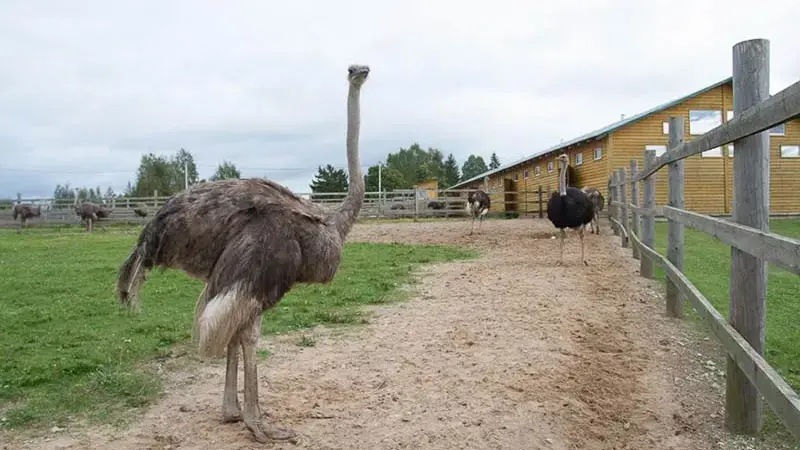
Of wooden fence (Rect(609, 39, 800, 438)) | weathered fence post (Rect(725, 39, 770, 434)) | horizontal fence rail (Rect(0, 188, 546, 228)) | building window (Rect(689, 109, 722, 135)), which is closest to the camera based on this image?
wooden fence (Rect(609, 39, 800, 438))

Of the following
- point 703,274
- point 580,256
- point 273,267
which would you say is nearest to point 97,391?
point 273,267

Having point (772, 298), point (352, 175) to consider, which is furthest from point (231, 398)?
point (772, 298)

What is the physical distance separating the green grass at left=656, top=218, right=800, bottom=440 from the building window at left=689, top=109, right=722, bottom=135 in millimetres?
12599

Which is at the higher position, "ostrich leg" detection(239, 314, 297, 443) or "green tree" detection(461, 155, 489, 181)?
"green tree" detection(461, 155, 489, 181)

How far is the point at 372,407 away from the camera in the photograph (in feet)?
12.7

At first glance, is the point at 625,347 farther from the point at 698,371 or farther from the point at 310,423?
the point at 310,423

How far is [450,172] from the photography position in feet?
310

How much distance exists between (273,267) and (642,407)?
2.16 meters

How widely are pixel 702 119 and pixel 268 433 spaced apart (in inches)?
931

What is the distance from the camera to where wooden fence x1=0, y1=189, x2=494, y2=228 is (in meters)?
26.4

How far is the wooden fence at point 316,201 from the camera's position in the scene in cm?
2636

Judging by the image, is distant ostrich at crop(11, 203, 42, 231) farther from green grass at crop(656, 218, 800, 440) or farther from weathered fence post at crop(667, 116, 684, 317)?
weathered fence post at crop(667, 116, 684, 317)

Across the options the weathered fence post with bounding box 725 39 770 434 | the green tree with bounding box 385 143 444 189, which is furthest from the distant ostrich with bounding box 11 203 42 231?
the green tree with bounding box 385 143 444 189

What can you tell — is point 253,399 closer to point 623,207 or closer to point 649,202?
point 649,202
